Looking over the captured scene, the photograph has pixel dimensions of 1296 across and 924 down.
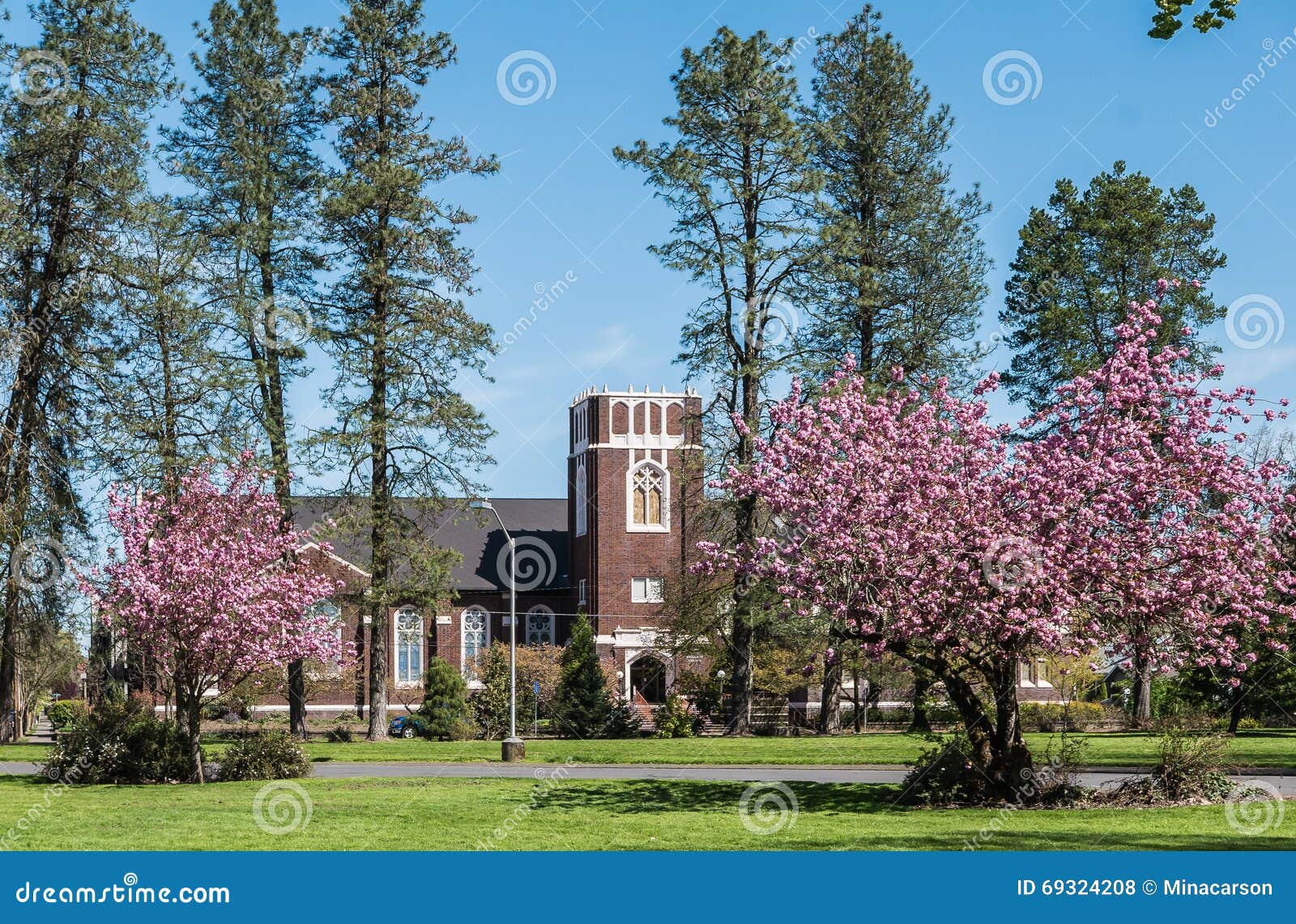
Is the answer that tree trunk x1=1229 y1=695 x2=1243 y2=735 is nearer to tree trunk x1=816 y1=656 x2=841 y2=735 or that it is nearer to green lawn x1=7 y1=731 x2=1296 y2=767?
green lawn x1=7 y1=731 x2=1296 y2=767

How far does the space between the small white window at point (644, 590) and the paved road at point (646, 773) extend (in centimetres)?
2949

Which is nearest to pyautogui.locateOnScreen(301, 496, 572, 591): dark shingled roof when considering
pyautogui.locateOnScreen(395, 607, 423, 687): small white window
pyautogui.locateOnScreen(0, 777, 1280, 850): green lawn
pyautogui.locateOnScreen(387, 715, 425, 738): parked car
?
pyautogui.locateOnScreen(395, 607, 423, 687): small white window

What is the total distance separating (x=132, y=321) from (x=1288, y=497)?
89.1 feet

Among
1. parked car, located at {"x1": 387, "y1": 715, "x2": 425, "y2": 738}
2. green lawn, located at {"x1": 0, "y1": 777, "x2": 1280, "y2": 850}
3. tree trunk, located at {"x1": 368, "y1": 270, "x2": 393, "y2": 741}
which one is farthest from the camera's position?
parked car, located at {"x1": 387, "y1": 715, "x2": 425, "y2": 738}

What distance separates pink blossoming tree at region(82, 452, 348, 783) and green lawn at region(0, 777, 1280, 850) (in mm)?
2554

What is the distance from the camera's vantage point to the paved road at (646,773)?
23.5m

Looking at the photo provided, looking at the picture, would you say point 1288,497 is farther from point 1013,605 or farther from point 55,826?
point 55,826

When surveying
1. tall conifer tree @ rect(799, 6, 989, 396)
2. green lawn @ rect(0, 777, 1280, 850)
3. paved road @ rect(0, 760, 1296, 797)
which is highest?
tall conifer tree @ rect(799, 6, 989, 396)

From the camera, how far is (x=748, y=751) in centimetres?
3216

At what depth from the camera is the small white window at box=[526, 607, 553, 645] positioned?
6372cm

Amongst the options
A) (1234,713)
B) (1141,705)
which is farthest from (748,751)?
(1141,705)

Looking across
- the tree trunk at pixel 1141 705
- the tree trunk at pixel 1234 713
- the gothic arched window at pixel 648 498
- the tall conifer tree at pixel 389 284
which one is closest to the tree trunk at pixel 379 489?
the tall conifer tree at pixel 389 284

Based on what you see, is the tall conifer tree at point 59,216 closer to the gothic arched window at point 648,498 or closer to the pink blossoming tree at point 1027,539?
the pink blossoming tree at point 1027,539

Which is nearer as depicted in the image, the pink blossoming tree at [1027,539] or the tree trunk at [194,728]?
the pink blossoming tree at [1027,539]
